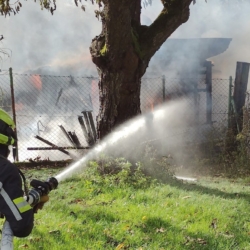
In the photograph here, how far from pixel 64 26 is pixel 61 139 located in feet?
28.4

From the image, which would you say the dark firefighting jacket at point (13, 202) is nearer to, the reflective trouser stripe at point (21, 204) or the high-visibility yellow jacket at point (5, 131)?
the reflective trouser stripe at point (21, 204)

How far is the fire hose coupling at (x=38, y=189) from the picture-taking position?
2410mm

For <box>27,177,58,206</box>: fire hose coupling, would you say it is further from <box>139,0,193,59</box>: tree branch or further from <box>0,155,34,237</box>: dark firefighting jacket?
<box>139,0,193,59</box>: tree branch

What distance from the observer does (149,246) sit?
152 inches

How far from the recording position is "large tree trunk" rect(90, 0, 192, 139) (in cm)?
633

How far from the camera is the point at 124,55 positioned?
640cm

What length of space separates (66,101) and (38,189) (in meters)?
12.6

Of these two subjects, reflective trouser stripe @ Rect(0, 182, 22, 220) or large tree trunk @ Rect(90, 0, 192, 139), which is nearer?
reflective trouser stripe @ Rect(0, 182, 22, 220)

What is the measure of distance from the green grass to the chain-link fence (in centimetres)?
555

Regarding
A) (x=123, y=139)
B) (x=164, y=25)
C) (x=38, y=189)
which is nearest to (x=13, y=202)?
(x=38, y=189)

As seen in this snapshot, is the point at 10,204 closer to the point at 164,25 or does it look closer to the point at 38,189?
the point at 38,189

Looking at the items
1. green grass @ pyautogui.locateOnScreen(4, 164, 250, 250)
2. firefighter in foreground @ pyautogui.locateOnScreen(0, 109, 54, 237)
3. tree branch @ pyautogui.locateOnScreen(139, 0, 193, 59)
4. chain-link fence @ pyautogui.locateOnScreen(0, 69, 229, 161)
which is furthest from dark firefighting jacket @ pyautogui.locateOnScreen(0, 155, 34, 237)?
chain-link fence @ pyautogui.locateOnScreen(0, 69, 229, 161)

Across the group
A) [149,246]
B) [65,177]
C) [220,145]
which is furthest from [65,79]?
[149,246]

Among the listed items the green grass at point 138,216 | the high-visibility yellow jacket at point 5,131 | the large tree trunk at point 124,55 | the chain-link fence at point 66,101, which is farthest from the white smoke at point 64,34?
the high-visibility yellow jacket at point 5,131
